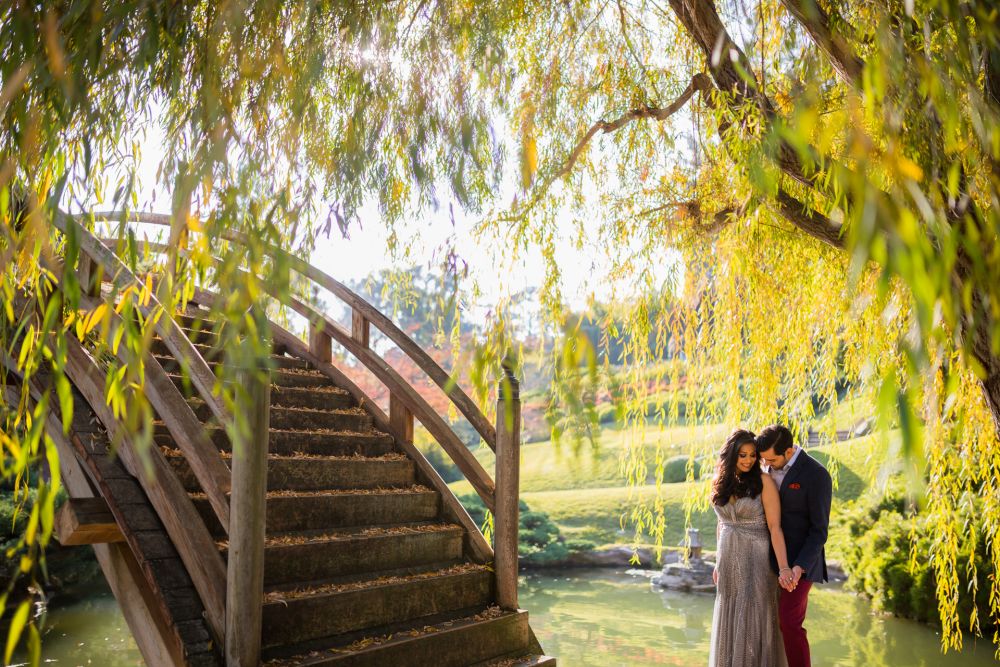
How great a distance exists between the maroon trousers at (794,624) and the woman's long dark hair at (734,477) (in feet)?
1.55

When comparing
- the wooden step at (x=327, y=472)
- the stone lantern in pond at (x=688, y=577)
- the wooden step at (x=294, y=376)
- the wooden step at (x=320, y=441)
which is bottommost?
the stone lantern in pond at (x=688, y=577)

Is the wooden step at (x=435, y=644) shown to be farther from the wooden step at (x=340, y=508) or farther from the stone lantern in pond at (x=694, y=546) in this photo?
the stone lantern in pond at (x=694, y=546)

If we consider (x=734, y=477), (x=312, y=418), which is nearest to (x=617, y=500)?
(x=312, y=418)

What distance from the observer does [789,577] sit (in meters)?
3.80

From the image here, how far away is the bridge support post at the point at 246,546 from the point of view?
3244mm

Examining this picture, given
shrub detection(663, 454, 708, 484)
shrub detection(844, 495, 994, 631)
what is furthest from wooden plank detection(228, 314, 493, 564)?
shrub detection(663, 454, 708, 484)

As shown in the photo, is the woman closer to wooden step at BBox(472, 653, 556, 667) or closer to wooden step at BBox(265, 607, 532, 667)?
wooden step at BBox(472, 653, 556, 667)

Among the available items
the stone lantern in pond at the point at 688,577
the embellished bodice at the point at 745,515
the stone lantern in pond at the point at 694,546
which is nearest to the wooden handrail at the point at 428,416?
the embellished bodice at the point at 745,515

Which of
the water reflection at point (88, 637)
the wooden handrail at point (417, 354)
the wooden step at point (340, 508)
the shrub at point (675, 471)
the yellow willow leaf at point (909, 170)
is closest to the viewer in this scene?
the yellow willow leaf at point (909, 170)

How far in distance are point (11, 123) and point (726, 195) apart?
3.74 m

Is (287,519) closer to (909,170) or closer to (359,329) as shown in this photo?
(359,329)

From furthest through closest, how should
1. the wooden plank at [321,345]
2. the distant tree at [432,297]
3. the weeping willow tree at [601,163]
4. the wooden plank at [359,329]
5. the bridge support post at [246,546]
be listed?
→ the wooden plank at [321,345] → the wooden plank at [359,329] → the bridge support post at [246,546] → the distant tree at [432,297] → the weeping willow tree at [601,163]

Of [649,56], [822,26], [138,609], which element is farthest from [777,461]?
[138,609]

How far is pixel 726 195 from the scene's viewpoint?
188 inches
